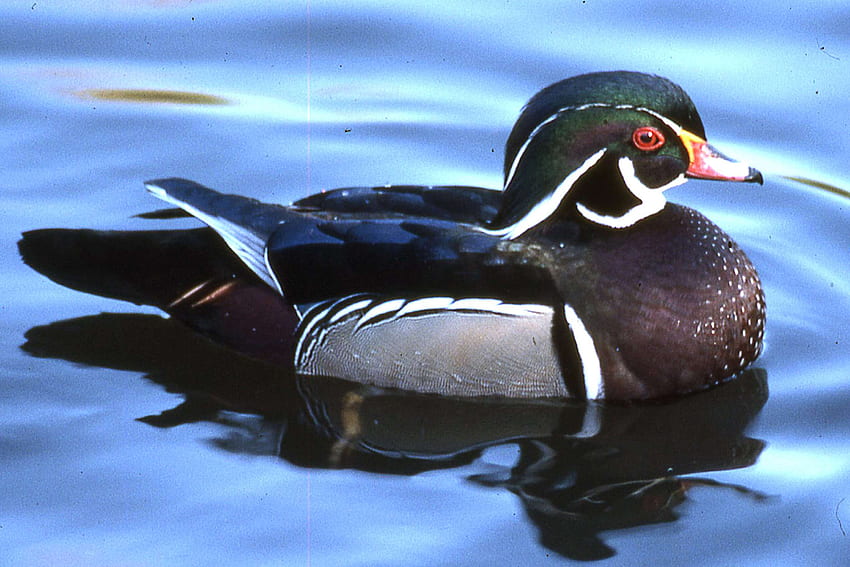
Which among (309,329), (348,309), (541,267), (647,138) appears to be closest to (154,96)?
(309,329)

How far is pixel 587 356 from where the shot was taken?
5.86 meters

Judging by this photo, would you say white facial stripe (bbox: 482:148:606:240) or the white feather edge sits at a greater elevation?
white facial stripe (bbox: 482:148:606:240)

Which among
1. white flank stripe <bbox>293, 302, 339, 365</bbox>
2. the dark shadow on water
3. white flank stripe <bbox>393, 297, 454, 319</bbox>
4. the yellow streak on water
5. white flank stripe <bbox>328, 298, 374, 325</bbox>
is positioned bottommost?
the dark shadow on water

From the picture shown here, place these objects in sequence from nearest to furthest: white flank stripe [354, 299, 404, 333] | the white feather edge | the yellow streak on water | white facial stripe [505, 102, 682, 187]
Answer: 1. white facial stripe [505, 102, 682, 187]
2. white flank stripe [354, 299, 404, 333]
3. the white feather edge
4. the yellow streak on water

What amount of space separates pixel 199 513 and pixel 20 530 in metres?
0.58

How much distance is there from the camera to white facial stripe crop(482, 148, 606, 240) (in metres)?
5.87

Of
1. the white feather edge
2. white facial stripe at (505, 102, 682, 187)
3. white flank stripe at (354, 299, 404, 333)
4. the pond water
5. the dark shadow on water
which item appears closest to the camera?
the pond water

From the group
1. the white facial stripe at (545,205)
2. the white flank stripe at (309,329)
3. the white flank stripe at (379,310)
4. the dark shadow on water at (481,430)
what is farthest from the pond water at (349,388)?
the white facial stripe at (545,205)

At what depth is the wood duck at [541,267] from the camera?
5793 millimetres

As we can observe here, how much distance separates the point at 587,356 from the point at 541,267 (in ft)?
1.24

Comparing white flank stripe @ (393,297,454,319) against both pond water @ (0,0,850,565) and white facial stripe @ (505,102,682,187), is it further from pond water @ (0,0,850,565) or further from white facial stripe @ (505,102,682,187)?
white facial stripe @ (505,102,682,187)

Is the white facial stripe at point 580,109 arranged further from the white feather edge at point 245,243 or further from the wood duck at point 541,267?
the white feather edge at point 245,243

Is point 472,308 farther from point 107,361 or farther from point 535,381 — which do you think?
point 107,361

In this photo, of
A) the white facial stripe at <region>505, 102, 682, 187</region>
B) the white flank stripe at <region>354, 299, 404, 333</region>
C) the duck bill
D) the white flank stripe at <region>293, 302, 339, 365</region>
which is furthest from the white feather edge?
the duck bill
